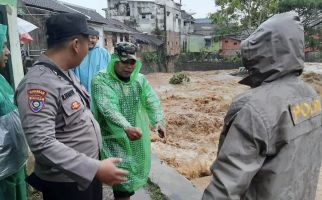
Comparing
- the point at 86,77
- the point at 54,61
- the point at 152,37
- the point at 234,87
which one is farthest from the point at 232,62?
the point at 54,61

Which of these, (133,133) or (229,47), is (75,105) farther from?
(229,47)

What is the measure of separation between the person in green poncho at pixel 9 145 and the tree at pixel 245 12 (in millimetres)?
22614

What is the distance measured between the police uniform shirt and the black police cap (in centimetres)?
14

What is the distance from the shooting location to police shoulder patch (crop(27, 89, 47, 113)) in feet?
5.59

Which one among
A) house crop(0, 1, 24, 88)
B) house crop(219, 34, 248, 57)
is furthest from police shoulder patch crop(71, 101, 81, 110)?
house crop(219, 34, 248, 57)

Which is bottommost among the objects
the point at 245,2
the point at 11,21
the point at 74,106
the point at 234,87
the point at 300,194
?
the point at 234,87

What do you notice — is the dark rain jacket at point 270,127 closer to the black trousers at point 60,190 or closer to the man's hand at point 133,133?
the black trousers at point 60,190

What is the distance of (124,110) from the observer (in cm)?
304

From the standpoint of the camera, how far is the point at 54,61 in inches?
76.4

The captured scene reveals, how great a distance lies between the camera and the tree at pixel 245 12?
23.3m

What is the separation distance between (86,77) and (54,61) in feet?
7.63

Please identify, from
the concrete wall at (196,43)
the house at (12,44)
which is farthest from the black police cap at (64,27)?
the concrete wall at (196,43)

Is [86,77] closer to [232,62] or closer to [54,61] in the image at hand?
[54,61]

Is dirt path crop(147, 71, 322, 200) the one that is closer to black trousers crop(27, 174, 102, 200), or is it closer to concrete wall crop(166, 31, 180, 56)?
black trousers crop(27, 174, 102, 200)
